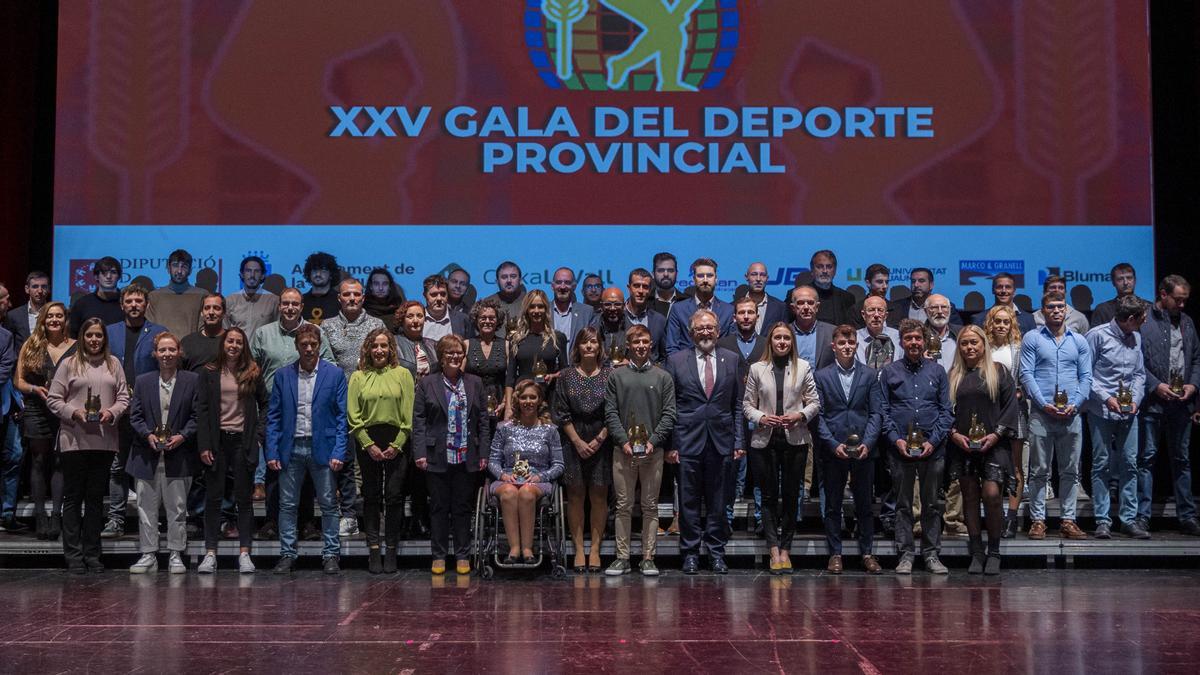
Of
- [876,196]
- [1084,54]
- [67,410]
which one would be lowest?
[67,410]

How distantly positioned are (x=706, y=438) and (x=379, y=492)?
1938 mm

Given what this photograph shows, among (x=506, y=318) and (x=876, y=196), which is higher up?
(x=876, y=196)

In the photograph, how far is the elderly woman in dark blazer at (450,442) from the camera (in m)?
7.23

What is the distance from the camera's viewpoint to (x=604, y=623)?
579cm

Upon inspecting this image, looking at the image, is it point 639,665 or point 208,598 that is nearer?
point 639,665

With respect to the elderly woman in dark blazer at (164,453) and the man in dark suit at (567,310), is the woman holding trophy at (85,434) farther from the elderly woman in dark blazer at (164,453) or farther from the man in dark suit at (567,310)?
the man in dark suit at (567,310)

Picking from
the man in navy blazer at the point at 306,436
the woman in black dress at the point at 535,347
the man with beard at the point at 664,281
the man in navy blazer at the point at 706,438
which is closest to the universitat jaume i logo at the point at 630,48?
the man with beard at the point at 664,281

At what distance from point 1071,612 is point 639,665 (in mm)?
2374

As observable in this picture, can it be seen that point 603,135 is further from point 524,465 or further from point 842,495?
point 842,495

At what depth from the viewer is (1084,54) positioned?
9.12 metres

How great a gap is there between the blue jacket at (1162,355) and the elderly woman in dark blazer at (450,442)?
4.18 metres

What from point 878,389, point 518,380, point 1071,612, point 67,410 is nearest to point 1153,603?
point 1071,612

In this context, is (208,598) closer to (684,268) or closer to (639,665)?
(639,665)

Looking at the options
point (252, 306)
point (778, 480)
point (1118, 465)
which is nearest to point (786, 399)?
point (778, 480)
